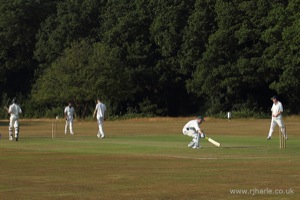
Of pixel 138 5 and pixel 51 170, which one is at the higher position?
pixel 138 5

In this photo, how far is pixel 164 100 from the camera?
9744 cm

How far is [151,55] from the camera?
93.9 m

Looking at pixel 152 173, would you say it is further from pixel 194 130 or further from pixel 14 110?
pixel 14 110

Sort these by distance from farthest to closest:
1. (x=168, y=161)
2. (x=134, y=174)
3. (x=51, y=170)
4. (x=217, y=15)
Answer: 1. (x=217, y=15)
2. (x=168, y=161)
3. (x=51, y=170)
4. (x=134, y=174)

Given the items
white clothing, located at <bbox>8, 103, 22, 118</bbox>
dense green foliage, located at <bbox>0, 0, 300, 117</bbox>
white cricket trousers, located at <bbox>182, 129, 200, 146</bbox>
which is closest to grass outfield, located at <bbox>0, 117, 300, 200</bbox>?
white cricket trousers, located at <bbox>182, 129, 200, 146</bbox>

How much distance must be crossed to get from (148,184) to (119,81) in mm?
70582

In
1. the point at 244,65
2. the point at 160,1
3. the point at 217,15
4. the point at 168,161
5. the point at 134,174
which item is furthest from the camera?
the point at 160,1

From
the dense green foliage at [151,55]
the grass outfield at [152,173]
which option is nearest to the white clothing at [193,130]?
the grass outfield at [152,173]

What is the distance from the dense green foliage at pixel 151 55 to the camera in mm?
82000

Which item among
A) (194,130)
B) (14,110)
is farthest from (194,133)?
(14,110)

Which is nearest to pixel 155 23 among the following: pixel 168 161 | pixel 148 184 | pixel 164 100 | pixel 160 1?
→ pixel 160 1

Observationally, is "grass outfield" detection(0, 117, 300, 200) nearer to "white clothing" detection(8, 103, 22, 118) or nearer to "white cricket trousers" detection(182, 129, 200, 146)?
"white cricket trousers" detection(182, 129, 200, 146)

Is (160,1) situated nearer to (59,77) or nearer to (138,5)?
(138,5)

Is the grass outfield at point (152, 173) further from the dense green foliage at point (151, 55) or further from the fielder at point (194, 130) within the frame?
the dense green foliage at point (151, 55)
